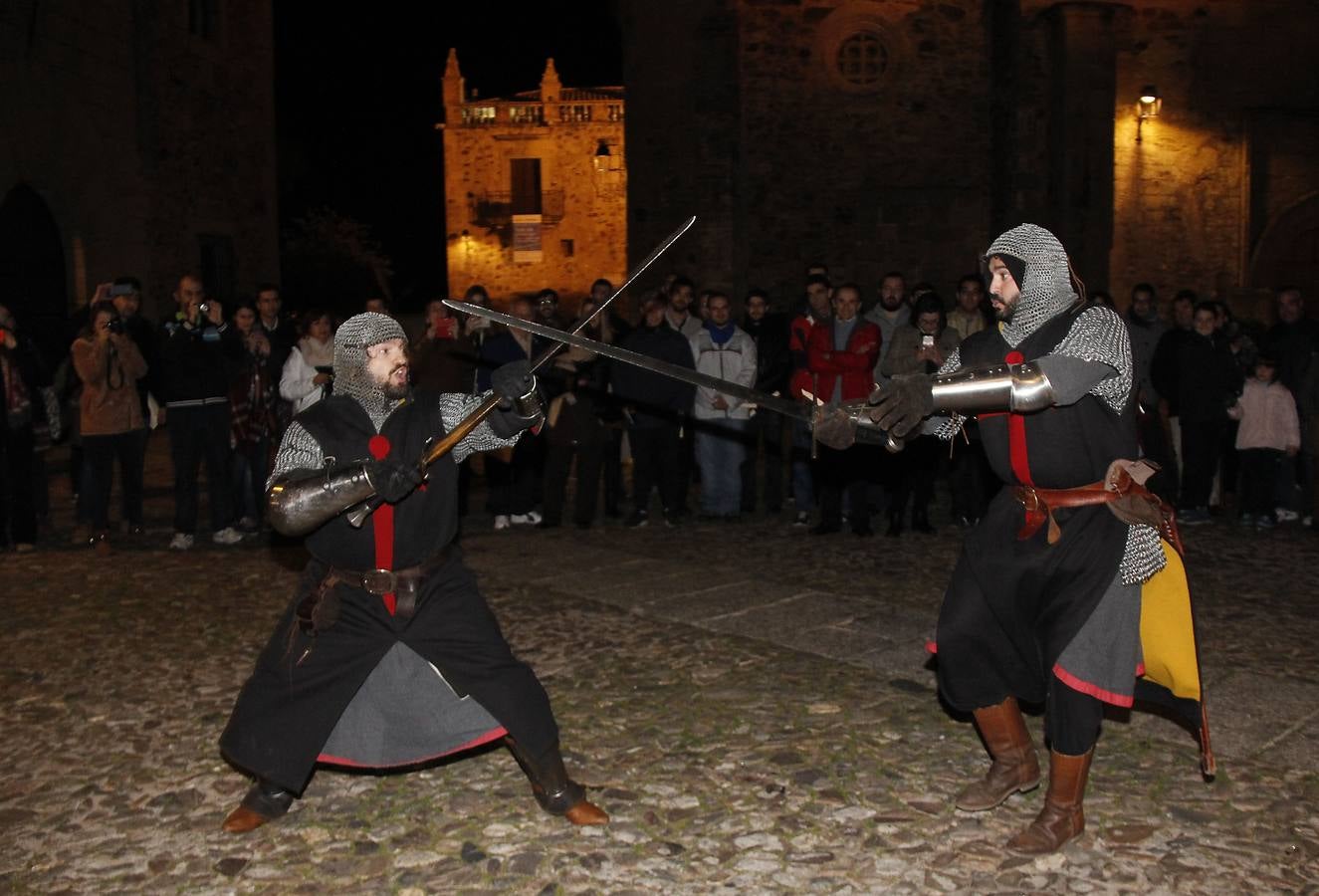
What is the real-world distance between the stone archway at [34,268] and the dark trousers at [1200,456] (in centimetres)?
1127

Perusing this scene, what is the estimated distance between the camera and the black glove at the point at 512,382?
4039mm

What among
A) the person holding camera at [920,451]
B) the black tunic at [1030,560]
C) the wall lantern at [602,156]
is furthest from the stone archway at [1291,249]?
the wall lantern at [602,156]

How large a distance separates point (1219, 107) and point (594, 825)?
17761mm

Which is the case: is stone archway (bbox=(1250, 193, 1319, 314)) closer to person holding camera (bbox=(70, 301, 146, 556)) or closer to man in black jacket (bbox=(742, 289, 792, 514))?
man in black jacket (bbox=(742, 289, 792, 514))

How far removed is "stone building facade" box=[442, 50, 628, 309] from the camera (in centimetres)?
4650

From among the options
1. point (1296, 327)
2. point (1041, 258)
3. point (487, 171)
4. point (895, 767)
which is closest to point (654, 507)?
point (1296, 327)

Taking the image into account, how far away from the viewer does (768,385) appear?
32.5 ft

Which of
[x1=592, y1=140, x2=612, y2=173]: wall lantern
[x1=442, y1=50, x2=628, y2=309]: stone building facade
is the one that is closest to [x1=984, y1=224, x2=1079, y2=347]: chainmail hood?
[x1=592, y1=140, x2=612, y2=173]: wall lantern

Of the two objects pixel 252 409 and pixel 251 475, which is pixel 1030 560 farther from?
pixel 251 475

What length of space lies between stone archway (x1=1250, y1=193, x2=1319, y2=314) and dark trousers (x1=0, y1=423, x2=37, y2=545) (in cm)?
1656

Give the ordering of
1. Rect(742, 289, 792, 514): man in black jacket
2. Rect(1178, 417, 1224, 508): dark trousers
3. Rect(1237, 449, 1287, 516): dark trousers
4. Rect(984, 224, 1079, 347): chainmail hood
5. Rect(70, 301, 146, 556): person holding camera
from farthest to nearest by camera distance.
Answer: Rect(742, 289, 792, 514): man in black jacket
Rect(1178, 417, 1224, 508): dark trousers
Rect(1237, 449, 1287, 516): dark trousers
Rect(70, 301, 146, 556): person holding camera
Rect(984, 224, 1079, 347): chainmail hood

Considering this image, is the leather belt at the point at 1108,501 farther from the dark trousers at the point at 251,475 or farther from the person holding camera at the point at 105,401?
the person holding camera at the point at 105,401

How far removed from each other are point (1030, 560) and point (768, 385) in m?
6.03

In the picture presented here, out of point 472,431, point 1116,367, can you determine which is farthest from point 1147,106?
point 472,431
